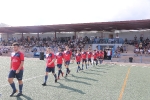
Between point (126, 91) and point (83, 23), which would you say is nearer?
point (126, 91)

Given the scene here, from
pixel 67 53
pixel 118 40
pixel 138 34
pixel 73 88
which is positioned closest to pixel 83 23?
pixel 118 40

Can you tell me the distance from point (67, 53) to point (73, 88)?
15.8 ft

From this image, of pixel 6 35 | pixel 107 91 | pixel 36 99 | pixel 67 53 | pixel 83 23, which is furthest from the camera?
pixel 6 35

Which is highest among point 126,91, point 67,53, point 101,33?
point 101,33

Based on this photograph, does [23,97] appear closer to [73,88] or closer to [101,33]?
[73,88]

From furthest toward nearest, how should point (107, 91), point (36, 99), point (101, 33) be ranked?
point (101, 33), point (107, 91), point (36, 99)

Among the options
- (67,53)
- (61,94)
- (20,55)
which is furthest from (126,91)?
(67,53)

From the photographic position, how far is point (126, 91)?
25.1 feet

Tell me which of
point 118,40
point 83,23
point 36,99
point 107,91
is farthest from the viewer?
point 118,40

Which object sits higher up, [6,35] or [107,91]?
[6,35]

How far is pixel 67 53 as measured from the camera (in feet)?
41.3

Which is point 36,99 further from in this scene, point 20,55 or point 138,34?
point 138,34

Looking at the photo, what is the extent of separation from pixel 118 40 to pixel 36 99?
3134 centimetres

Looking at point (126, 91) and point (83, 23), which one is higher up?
point (83, 23)
